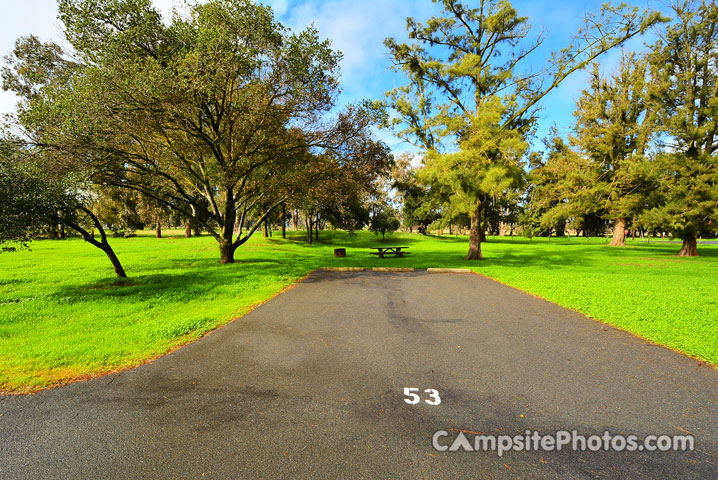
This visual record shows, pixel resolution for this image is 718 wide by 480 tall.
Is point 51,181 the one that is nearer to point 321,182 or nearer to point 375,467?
point 321,182

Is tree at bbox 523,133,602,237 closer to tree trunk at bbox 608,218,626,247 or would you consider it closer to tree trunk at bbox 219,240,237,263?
tree trunk at bbox 608,218,626,247

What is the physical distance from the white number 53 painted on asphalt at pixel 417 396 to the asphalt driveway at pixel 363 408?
0.24 ft

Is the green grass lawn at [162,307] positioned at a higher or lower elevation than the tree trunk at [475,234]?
lower

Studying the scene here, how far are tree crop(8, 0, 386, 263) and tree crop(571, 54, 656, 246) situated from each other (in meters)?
21.2

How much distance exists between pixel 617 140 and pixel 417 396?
31.4 m

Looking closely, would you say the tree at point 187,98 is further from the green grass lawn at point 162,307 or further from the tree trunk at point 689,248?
the tree trunk at point 689,248

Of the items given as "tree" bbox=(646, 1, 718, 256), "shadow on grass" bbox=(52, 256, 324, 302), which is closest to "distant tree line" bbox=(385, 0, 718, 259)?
"tree" bbox=(646, 1, 718, 256)

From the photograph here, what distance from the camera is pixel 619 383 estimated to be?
372 centimetres

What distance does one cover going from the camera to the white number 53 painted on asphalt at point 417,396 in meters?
3.30

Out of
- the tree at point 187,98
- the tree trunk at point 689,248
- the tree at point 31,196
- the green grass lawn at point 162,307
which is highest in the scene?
the tree at point 187,98

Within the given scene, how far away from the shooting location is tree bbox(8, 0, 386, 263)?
31.7 feet

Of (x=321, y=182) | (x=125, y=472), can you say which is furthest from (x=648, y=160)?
(x=125, y=472)

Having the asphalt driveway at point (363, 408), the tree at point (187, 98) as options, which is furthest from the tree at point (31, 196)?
the asphalt driveway at point (363, 408)

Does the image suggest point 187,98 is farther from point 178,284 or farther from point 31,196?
point 178,284
